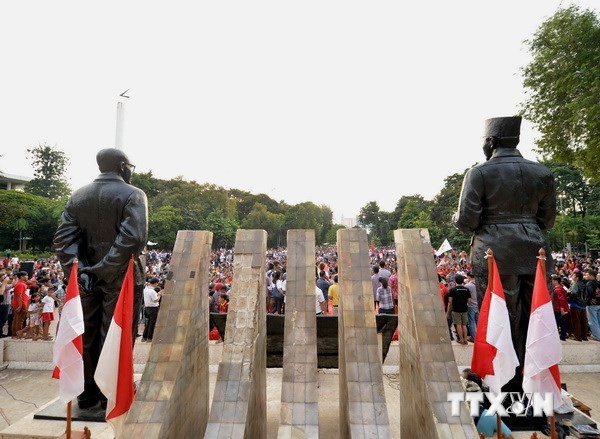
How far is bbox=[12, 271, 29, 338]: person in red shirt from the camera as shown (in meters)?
10.1

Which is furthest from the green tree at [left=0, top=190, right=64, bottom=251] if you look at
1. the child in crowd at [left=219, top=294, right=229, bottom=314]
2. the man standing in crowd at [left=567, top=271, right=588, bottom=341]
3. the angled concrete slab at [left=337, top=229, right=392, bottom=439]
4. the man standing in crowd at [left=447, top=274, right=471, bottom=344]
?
the man standing in crowd at [left=567, top=271, right=588, bottom=341]

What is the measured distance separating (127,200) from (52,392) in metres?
5.00

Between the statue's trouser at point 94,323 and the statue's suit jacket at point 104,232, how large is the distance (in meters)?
0.12

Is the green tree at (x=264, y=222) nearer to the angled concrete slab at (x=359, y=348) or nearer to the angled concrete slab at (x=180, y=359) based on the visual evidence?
the angled concrete slab at (x=180, y=359)

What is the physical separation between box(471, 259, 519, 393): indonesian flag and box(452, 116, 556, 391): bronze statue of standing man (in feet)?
3.22

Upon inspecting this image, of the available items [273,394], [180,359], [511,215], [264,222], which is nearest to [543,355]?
[511,215]

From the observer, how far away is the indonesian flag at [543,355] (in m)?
3.40

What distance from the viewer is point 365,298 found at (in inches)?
175

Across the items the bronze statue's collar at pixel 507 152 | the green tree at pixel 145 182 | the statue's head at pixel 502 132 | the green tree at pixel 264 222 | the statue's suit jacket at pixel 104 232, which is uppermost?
the green tree at pixel 145 182

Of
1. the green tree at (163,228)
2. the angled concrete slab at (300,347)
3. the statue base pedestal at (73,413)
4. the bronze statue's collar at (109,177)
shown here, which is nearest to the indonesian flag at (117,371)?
the statue base pedestal at (73,413)

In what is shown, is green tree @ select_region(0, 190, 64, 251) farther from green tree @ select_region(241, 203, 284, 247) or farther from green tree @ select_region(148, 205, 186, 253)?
green tree @ select_region(241, 203, 284, 247)

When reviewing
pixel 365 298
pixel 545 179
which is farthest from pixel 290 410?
pixel 545 179

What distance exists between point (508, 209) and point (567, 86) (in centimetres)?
1503

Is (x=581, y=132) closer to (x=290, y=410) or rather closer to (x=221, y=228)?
(x=290, y=410)
